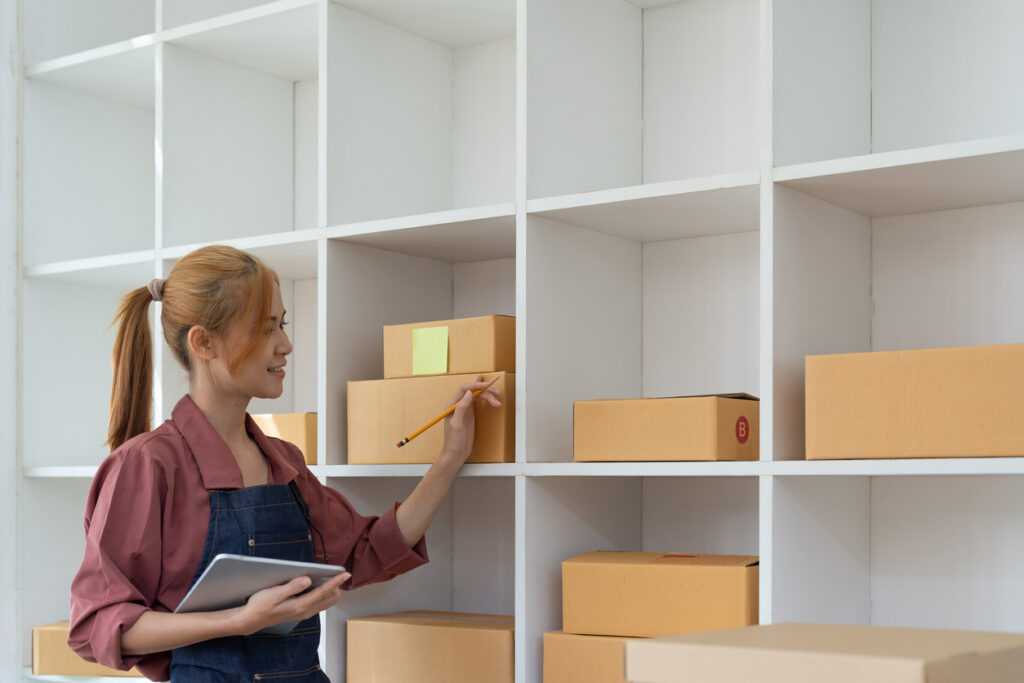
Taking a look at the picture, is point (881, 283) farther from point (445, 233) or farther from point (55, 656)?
point (55, 656)

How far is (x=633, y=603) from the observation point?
6.88 ft

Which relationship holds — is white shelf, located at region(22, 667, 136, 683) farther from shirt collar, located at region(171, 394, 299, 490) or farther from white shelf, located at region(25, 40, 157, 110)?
white shelf, located at region(25, 40, 157, 110)

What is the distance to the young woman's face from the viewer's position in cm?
207

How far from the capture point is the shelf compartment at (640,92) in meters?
2.29

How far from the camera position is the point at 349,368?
2527 mm

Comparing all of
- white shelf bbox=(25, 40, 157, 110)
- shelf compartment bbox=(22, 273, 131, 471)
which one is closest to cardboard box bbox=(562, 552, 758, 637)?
shelf compartment bbox=(22, 273, 131, 471)

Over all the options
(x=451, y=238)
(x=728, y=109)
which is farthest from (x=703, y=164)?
(x=451, y=238)

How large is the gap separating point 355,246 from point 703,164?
2.47 ft

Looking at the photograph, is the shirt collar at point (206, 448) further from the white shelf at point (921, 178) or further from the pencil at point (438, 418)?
the white shelf at point (921, 178)

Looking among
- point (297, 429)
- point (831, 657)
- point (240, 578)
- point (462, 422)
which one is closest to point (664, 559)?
point (462, 422)

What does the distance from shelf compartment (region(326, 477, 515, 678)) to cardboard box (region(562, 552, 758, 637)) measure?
53 centimetres

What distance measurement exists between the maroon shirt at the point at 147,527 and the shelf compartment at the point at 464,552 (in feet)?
1.83

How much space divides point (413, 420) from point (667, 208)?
2.13 ft

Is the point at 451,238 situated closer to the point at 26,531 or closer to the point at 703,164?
the point at 703,164
